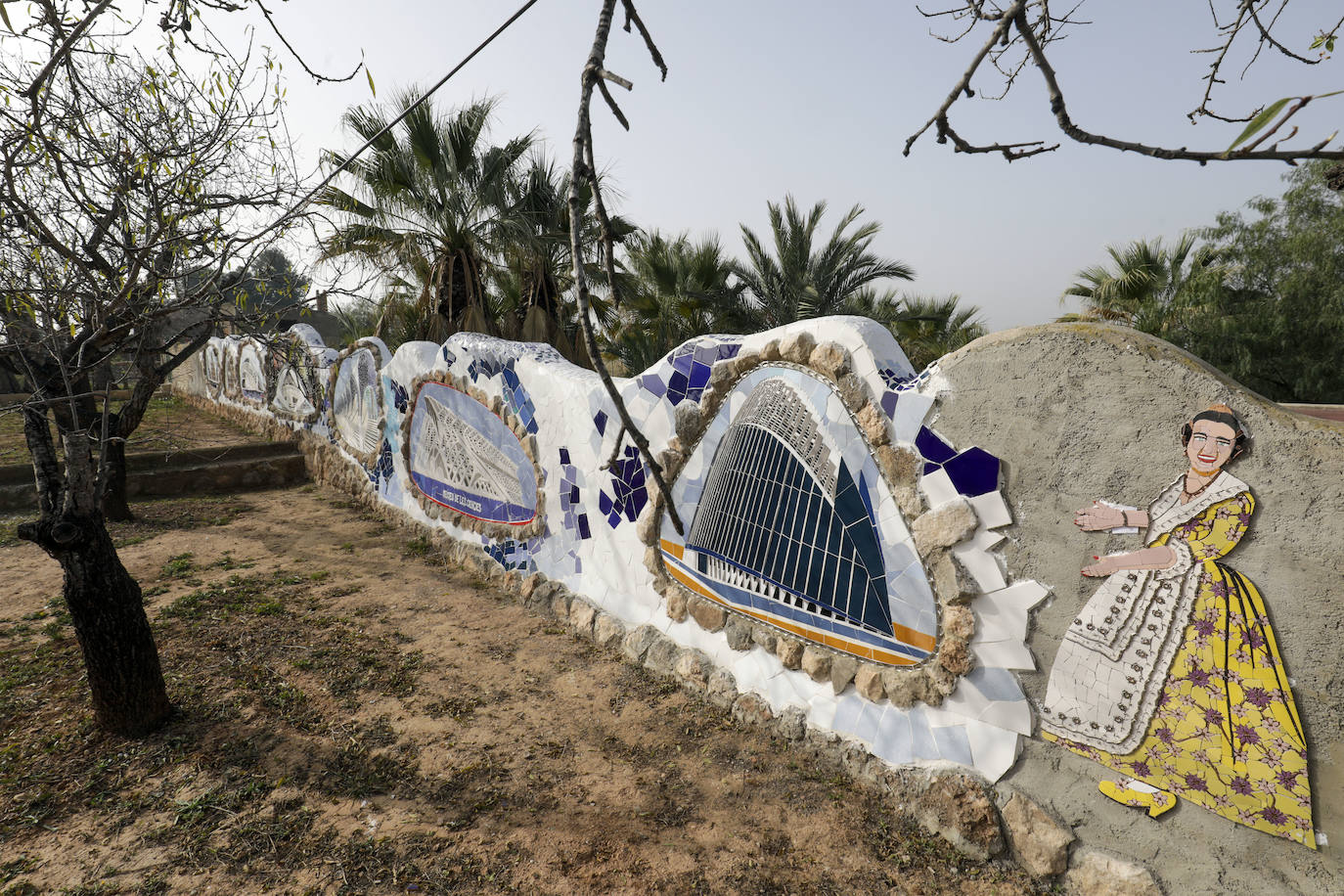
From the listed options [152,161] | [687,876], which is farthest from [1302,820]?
[152,161]

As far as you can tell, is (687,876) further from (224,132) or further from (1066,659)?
(224,132)

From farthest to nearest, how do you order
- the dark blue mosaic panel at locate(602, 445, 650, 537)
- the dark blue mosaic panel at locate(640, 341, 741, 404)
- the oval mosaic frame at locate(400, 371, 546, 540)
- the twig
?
the oval mosaic frame at locate(400, 371, 546, 540), the dark blue mosaic panel at locate(602, 445, 650, 537), the dark blue mosaic panel at locate(640, 341, 741, 404), the twig

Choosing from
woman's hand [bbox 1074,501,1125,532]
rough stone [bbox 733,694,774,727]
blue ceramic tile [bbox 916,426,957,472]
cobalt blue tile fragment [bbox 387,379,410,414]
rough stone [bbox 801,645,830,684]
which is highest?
cobalt blue tile fragment [bbox 387,379,410,414]

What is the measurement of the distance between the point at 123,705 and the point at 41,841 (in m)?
0.73

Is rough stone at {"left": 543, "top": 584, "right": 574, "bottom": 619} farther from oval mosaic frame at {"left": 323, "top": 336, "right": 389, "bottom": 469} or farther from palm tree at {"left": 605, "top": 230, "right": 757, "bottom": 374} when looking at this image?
palm tree at {"left": 605, "top": 230, "right": 757, "bottom": 374}

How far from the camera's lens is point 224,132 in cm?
340

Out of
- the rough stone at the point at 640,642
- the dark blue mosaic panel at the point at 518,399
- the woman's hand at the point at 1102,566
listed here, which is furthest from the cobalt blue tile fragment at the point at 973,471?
the dark blue mosaic panel at the point at 518,399

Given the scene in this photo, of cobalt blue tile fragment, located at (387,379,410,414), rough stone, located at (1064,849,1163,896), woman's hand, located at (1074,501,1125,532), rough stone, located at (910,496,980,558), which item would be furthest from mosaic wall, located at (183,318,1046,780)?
Answer: cobalt blue tile fragment, located at (387,379,410,414)

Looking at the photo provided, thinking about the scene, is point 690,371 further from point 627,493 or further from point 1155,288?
point 1155,288

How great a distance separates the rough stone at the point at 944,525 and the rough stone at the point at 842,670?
0.66 m

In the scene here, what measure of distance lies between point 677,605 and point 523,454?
192cm

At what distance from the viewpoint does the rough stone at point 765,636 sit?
342cm

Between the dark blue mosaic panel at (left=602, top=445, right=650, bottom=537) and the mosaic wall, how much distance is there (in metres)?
0.01

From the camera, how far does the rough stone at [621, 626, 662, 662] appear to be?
4.09 metres
